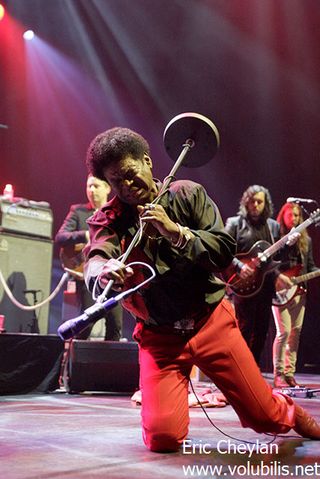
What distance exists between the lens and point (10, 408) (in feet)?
14.6

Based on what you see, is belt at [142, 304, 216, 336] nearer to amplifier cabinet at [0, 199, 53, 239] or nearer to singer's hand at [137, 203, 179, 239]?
singer's hand at [137, 203, 179, 239]

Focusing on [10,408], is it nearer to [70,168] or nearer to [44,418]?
[44,418]

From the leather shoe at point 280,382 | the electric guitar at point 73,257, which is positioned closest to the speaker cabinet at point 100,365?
the electric guitar at point 73,257

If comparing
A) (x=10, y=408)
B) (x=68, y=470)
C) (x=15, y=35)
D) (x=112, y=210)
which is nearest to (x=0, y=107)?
(x=15, y=35)

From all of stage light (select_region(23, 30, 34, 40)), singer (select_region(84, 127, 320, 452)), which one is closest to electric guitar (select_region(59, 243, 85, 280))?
singer (select_region(84, 127, 320, 452))

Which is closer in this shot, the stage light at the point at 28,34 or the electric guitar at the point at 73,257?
the electric guitar at the point at 73,257

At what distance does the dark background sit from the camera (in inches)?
380

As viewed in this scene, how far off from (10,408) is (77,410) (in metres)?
0.52

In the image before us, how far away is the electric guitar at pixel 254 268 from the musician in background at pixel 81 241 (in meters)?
1.20

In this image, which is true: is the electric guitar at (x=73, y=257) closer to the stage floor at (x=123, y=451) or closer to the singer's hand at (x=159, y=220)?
the stage floor at (x=123, y=451)

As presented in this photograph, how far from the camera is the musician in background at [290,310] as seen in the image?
6453mm

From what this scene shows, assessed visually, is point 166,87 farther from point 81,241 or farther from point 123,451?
point 123,451

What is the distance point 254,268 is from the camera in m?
6.06

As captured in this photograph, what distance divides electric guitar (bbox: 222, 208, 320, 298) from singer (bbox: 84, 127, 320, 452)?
294 cm
